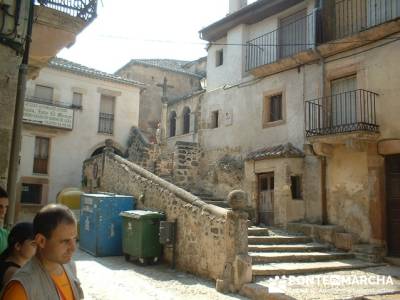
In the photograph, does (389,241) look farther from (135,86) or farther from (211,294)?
(135,86)

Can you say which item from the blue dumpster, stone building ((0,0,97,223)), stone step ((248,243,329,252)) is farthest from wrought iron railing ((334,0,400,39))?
stone building ((0,0,97,223))

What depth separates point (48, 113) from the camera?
63.4 ft

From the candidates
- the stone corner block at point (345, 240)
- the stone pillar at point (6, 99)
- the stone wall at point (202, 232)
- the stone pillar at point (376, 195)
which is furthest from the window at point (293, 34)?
the stone pillar at point (6, 99)

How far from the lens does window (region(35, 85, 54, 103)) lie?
19.6m

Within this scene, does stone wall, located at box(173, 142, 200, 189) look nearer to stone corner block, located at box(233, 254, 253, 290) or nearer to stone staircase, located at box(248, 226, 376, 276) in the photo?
stone staircase, located at box(248, 226, 376, 276)

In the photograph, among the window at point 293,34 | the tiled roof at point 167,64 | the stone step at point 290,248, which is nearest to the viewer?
the stone step at point 290,248

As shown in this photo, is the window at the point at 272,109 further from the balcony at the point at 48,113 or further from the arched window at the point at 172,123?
the balcony at the point at 48,113

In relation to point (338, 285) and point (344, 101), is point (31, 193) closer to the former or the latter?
point (344, 101)

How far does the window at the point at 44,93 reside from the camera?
64.4 ft

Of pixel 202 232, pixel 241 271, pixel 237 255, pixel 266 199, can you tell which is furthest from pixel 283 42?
pixel 241 271

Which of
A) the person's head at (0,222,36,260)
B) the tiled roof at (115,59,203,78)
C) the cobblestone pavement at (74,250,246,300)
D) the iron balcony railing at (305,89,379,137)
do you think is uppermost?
the tiled roof at (115,59,203,78)

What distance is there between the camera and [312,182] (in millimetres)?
11969

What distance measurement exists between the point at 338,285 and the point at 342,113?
5772mm

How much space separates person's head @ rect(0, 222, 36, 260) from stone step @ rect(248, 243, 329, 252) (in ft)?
22.5
